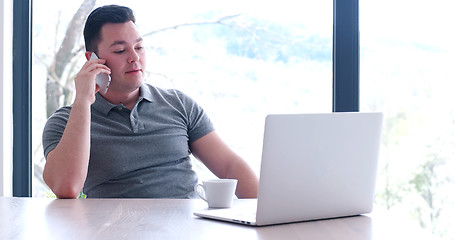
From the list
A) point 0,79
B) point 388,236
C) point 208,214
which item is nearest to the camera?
point 388,236

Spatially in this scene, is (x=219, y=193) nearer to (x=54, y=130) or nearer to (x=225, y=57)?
(x=54, y=130)

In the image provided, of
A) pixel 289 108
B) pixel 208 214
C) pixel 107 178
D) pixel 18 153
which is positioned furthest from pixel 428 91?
pixel 18 153

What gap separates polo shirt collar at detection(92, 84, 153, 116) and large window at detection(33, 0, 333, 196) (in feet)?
1.91

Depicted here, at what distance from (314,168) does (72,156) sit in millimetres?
975

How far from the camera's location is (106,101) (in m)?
2.29

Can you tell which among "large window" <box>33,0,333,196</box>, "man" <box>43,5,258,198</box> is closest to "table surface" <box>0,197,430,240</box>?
"man" <box>43,5,258,198</box>

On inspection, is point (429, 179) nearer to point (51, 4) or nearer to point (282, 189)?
point (282, 189)

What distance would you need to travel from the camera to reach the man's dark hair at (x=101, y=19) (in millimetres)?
2332

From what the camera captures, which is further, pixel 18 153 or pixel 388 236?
pixel 18 153

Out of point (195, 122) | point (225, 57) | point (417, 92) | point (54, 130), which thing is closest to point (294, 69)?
point (225, 57)

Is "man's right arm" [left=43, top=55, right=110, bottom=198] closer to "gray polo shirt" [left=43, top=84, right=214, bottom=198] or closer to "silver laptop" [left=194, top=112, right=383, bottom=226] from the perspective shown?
"gray polo shirt" [left=43, top=84, right=214, bottom=198]

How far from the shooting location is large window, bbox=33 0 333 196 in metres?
2.90

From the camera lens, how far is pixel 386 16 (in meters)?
2.84

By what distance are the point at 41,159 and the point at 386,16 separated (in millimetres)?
1837
